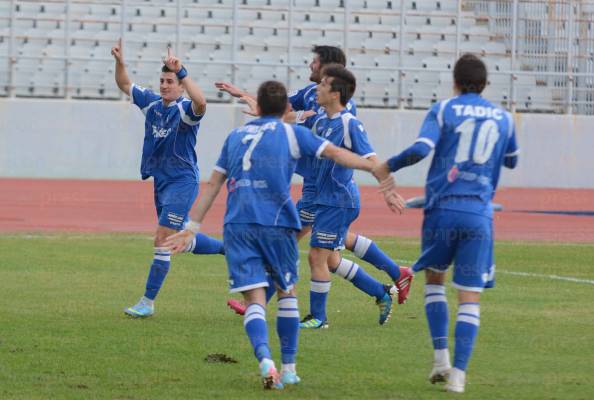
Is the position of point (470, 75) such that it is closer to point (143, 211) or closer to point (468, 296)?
point (468, 296)

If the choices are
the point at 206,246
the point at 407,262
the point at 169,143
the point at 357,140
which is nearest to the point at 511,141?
the point at 357,140

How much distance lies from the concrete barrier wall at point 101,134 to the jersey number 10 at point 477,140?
1995 centimetres

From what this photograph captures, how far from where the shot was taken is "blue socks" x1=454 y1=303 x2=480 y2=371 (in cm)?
707

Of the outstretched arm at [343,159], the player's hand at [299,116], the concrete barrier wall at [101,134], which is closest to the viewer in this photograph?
the outstretched arm at [343,159]

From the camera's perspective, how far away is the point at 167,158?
10.4m

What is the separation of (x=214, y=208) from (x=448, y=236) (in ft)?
50.2

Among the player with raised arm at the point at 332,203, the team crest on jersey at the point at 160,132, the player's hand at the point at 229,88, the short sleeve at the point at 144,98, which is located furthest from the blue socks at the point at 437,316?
the short sleeve at the point at 144,98

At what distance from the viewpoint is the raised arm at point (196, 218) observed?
24.0ft

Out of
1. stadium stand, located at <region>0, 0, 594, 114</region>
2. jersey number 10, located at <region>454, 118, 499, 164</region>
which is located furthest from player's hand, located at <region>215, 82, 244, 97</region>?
stadium stand, located at <region>0, 0, 594, 114</region>

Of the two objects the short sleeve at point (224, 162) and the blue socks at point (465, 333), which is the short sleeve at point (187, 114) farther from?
the blue socks at point (465, 333)

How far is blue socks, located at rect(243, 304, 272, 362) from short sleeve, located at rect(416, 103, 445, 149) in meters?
1.40

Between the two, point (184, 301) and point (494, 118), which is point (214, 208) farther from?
point (494, 118)

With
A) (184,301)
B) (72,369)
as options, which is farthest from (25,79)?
(72,369)

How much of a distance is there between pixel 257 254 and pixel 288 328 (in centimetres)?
49
